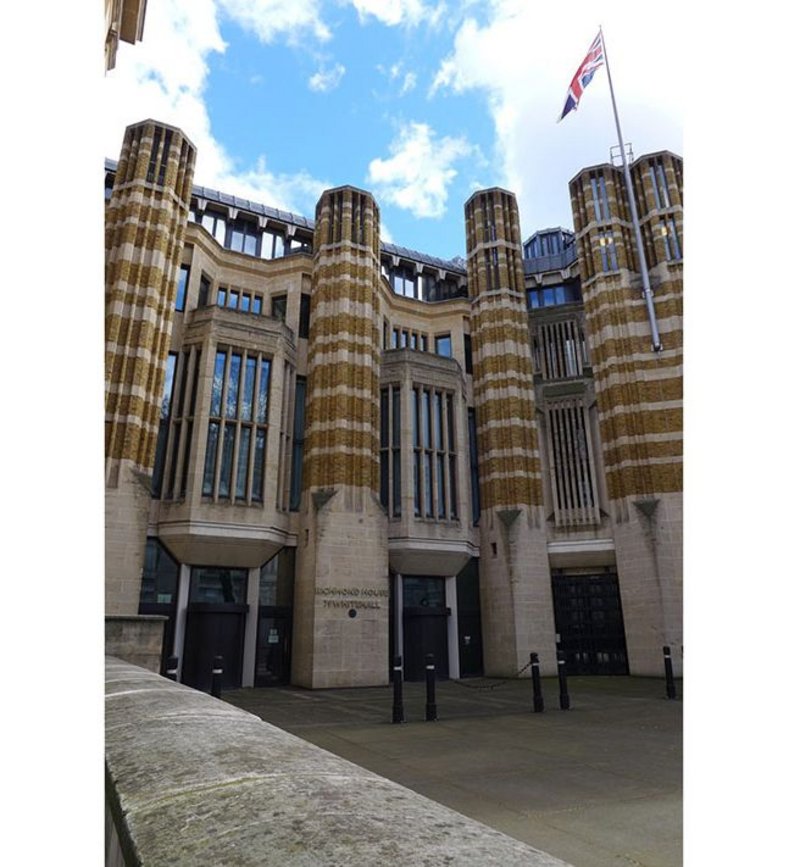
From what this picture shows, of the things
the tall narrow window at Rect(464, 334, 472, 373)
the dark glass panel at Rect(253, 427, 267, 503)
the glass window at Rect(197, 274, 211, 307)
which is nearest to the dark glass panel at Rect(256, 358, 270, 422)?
the dark glass panel at Rect(253, 427, 267, 503)

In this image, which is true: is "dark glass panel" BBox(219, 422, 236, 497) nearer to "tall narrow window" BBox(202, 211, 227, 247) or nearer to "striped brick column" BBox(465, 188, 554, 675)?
"striped brick column" BBox(465, 188, 554, 675)

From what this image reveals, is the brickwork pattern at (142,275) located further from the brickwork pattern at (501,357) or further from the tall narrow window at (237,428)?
the brickwork pattern at (501,357)

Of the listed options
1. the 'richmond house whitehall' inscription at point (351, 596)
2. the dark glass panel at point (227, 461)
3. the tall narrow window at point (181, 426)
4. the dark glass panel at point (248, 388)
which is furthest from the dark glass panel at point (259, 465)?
the 'richmond house whitehall' inscription at point (351, 596)

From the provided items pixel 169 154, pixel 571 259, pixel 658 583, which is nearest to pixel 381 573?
pixel 658 583

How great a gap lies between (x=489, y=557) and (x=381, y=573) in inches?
207

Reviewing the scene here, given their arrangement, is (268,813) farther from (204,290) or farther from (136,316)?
(204,290)

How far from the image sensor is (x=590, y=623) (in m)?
21.7

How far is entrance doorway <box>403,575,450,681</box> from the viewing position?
67.4 feet

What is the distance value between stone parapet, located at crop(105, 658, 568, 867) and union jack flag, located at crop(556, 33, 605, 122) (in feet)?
74.7

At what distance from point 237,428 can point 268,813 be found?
19043 millimetres

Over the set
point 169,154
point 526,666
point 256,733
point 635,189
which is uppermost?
point 635,189

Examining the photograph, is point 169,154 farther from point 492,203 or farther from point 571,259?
point 571,259

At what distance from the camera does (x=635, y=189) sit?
25047 mm

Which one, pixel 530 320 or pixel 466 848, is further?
pixel 530 320
